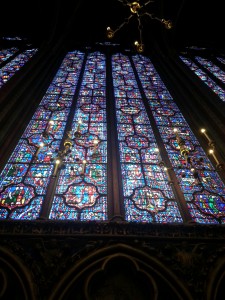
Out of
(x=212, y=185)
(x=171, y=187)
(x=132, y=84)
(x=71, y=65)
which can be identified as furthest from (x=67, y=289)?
(x=71, y=65)

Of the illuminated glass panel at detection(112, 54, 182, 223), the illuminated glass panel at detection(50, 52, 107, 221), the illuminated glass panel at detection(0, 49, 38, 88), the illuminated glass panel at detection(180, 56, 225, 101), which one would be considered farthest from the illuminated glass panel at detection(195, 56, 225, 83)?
the illuminated glass panel at detection(0, 49, 38, 88)

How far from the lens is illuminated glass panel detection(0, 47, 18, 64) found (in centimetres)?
1154

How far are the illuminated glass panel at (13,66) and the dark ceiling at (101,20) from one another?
1.34 metres

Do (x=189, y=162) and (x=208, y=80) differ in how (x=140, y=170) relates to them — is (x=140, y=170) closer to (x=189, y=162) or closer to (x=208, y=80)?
(x=189, y=162)

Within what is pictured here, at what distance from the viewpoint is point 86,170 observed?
6.32m

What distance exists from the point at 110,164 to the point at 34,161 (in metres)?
1.47

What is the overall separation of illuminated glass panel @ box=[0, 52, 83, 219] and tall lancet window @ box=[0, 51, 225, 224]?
0.02 meters

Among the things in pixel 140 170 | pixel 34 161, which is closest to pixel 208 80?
pixel 140 170

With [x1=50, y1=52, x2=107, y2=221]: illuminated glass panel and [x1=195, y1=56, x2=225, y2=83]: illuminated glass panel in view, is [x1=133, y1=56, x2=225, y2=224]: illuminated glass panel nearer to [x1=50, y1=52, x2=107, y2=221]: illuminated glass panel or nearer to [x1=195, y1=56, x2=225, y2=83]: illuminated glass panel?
[x1=50, y1=52, x2=107, y2=221]: illuminated glass panel

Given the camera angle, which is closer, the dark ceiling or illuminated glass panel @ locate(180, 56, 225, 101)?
illuminated glass panel @ locate(180, 56, 225, 101)

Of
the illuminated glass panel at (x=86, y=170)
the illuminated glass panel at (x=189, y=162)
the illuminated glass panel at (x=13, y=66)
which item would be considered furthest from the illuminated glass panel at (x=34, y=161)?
the illuminated glass panel at (x=189, y=162)

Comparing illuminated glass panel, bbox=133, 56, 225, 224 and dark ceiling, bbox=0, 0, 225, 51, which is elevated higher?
dark ceiling, bbox=0, 0, 225, 51

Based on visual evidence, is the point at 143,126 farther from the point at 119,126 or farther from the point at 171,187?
the point at 171,187

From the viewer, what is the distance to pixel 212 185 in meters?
6.21
